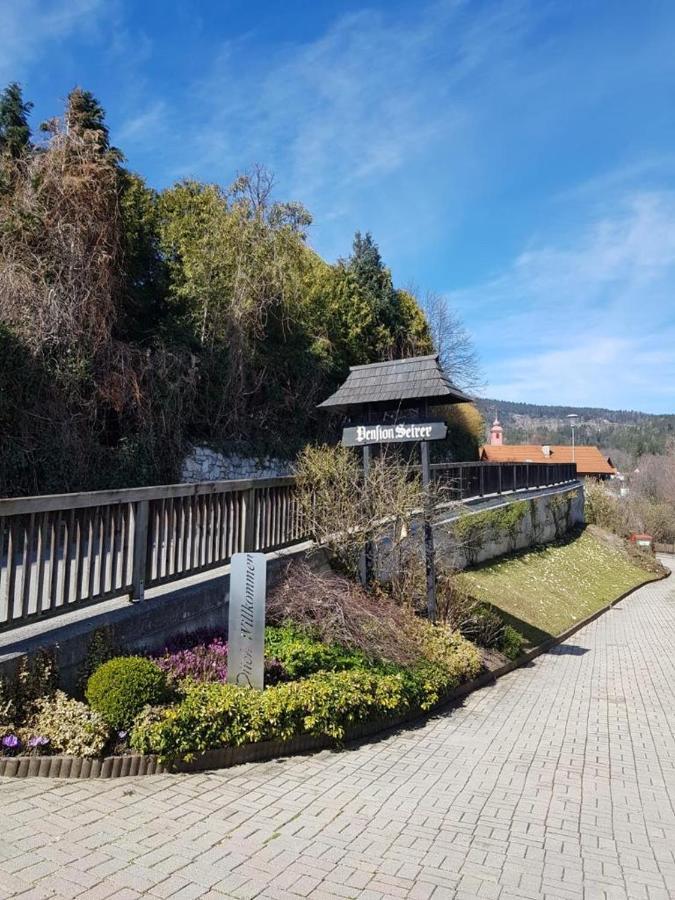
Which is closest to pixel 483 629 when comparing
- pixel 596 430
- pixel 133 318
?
pixel 133 318

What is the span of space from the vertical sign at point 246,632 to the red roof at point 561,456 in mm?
51635

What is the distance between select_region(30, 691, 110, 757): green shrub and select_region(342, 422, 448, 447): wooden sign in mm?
5713

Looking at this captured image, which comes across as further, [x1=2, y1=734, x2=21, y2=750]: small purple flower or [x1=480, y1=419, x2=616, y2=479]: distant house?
[x1=480, y1=419, x2=616, y2=479]: distant house

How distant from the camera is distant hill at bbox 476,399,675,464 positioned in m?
111

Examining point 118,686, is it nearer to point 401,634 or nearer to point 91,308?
point 401,634

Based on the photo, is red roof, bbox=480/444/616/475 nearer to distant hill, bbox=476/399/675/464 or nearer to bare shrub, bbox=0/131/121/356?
distant hill, bbox=476/399/675/464

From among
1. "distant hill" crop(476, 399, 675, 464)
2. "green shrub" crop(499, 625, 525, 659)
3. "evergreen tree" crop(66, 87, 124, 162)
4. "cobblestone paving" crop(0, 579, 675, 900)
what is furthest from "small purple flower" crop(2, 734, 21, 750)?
"distant hill" crop(476, 399, 675, 464)

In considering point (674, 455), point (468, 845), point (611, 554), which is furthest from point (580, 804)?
point (674, 455)

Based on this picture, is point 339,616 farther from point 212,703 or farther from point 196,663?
point 212,703

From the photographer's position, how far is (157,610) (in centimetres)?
553

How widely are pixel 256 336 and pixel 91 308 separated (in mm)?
4722

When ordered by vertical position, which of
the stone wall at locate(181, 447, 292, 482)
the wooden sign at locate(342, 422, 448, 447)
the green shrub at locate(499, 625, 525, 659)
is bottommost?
the green shrub at locate(499, 625, 525, 659)

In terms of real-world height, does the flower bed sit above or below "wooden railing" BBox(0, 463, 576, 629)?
below

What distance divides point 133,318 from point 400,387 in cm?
720
